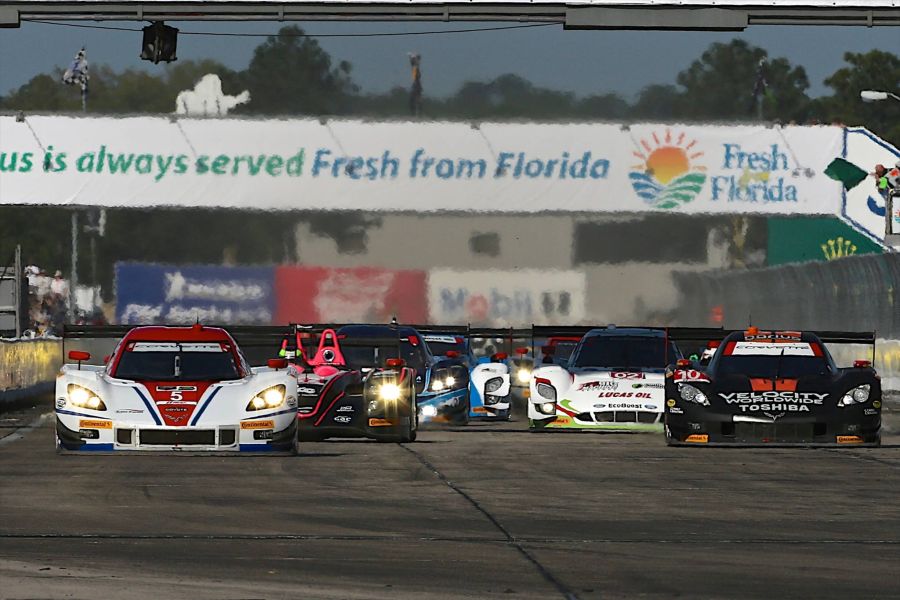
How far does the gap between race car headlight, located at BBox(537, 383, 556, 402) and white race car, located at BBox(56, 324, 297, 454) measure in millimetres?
4251

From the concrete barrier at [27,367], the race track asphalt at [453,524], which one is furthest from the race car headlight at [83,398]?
the concrete barrier at [27,367]

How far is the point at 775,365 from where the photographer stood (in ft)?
66.5

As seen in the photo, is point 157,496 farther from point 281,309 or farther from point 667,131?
point 667,131

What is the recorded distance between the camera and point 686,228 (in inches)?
1972

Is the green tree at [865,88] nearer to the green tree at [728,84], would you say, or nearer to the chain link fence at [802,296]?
the green tree at [728,84]

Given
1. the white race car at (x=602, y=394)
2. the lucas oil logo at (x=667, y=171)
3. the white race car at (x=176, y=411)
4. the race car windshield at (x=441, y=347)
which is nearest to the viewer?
the white race car at (x=176, y=411)

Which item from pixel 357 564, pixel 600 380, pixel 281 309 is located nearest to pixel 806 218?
pixel 281 309

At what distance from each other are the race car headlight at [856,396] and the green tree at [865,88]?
272 feet

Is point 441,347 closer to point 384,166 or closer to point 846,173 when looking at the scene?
point 384,166

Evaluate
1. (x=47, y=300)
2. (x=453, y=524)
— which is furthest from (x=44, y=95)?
(x=453, y=524)

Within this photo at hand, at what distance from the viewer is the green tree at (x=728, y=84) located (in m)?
48.7

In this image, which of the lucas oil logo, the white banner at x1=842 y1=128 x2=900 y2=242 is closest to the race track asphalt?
the lucas oil logo

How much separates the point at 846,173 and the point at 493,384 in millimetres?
28451

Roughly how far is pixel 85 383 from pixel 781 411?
6219mm
